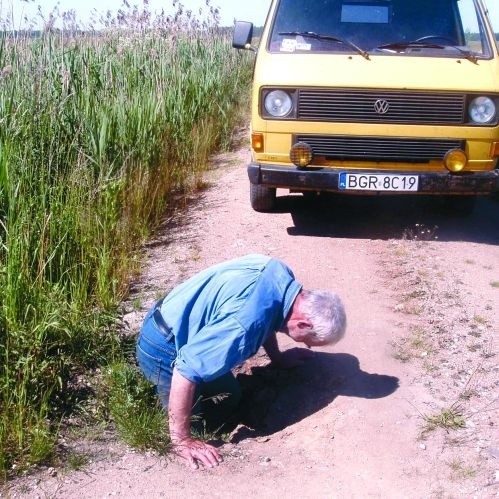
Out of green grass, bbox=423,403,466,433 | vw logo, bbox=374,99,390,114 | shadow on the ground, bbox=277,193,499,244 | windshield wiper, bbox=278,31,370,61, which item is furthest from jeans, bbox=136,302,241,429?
windshield wiper, bbox=278,31,370,61

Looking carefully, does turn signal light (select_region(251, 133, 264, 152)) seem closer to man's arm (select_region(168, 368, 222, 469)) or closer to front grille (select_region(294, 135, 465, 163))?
front grille (select_region(294, 135, 465, 163))

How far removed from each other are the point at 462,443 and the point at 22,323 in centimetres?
206

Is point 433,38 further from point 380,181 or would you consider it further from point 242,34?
point 242,34

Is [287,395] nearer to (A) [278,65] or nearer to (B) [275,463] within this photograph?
(B) [275,463]

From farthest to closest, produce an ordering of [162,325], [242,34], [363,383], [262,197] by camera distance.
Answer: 1. [262,197]
2. [242,34]
3. [363,383]
4. [162,325]

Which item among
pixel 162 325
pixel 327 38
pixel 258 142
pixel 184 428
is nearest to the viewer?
pixel 184 428

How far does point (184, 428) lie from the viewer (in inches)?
127

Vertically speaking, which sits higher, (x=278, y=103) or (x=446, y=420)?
(x=278, y=103)

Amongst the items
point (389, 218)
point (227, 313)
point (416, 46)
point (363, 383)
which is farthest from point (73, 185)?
point (389, 218)

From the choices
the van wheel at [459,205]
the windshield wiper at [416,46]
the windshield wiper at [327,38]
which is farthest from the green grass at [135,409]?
the van wheel at [459,205]

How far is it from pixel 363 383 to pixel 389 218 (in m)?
3.06

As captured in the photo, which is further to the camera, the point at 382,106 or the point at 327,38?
the point at 327,38

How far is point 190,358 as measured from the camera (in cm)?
308

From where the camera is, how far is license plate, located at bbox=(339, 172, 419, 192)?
18.2 ft
